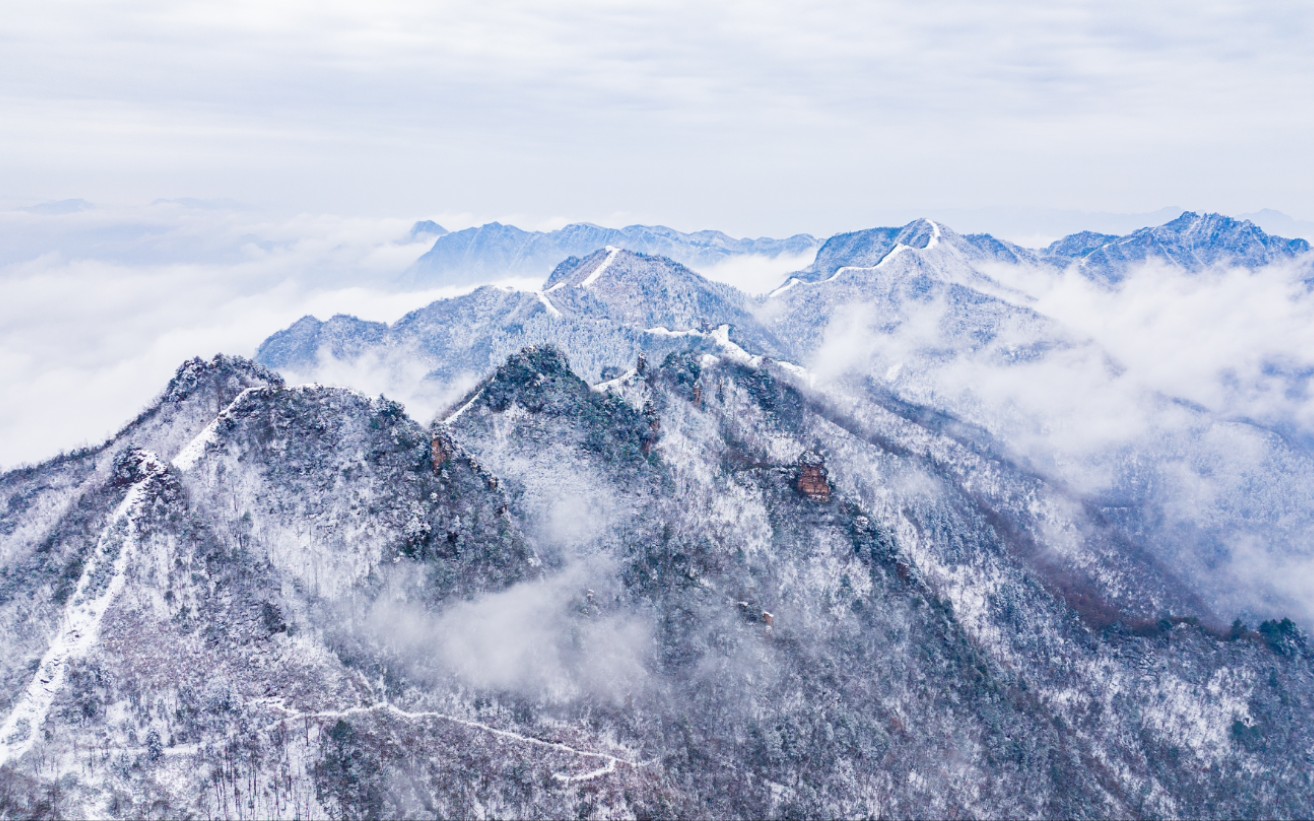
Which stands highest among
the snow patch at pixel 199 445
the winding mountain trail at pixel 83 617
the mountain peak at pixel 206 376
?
the mountain peak at pixel 206 376

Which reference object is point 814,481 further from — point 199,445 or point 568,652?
point 199,445

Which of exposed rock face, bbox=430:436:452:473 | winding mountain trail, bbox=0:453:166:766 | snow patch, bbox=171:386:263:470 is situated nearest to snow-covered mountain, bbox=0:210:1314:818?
winding mountain trail, bbox=0:453:166:766

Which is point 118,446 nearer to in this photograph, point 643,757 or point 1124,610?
point 643,757

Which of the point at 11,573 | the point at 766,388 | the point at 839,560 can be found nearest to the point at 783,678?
the point at 839,560

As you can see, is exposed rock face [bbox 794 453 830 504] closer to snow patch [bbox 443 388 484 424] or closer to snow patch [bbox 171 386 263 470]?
snow patch [bbox 443 388 484 424]

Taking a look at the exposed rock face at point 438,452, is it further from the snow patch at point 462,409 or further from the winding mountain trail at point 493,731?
the winding mountain trail at point 493,731

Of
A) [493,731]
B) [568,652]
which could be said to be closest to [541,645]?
[568,652]

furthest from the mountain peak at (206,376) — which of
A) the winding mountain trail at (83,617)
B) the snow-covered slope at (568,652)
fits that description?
the winding mountain trail at (83,617)

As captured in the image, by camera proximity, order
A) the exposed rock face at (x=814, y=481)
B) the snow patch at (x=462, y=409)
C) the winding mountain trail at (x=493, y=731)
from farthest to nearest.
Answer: the exposed rock face at (x=814, y=481), the snow patch at (x=462, y=409), the winding mountain trail at (x=493, y=731)
